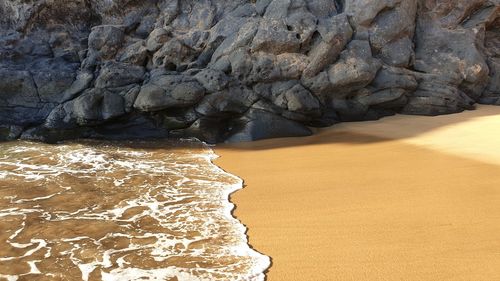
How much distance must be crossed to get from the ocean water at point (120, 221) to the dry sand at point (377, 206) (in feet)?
1.02

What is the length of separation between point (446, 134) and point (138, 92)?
6.55 meters

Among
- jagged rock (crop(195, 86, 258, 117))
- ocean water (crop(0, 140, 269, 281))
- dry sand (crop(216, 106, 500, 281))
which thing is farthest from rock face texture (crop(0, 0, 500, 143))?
ocean water (crop(0, 140, 269, 281))

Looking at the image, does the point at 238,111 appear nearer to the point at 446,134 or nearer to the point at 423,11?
the point at 446,134

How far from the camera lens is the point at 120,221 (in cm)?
→ 383

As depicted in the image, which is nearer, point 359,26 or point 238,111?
point 238,111

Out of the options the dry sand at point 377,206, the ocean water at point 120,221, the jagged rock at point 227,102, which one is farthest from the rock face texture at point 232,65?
the ocean water at point 120,221

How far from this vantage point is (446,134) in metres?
7.53

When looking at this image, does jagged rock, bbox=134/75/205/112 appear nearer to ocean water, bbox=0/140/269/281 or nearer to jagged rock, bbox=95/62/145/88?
jagged rock, bbox=95/62/145/88

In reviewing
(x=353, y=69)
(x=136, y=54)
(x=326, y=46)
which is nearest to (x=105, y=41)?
(x=136, y=54)

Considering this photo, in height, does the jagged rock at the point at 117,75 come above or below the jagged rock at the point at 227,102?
above

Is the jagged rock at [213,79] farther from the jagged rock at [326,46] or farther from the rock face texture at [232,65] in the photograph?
the jagged rock at [326,46]

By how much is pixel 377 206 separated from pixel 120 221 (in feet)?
8.39

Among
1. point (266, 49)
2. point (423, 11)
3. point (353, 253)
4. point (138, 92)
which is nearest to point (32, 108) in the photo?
point (138, 92)

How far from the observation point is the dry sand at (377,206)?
9.25ft
